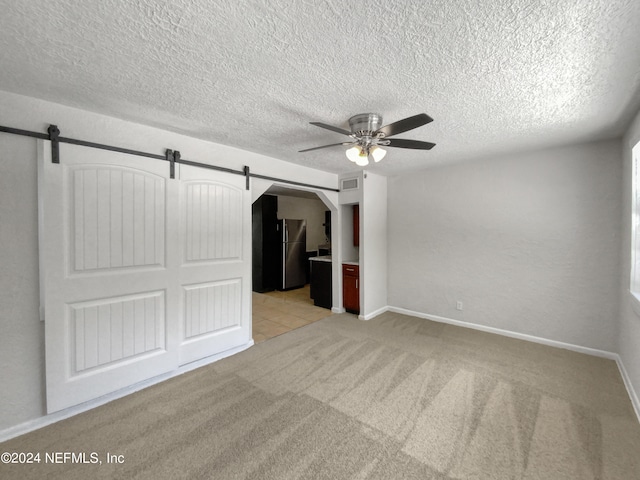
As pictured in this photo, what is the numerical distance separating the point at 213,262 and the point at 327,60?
2212 mm

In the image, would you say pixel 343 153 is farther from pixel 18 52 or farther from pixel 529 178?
pixel 18 52

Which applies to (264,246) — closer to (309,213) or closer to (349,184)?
(309,213)

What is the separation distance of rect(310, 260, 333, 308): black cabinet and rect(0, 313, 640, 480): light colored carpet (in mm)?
1815

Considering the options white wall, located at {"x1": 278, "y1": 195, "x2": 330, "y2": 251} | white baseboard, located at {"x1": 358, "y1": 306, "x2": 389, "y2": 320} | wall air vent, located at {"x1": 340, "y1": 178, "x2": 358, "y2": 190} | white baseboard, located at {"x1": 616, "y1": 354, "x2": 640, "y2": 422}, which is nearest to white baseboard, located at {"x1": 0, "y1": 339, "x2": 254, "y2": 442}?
white baseboard, located at {"x1": 358, "y1": 306, "x2": 389, "y2": 320}

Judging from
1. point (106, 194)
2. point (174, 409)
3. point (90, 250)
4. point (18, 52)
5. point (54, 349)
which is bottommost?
point (174, 409)

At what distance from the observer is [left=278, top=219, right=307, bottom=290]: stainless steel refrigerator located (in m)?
6.17

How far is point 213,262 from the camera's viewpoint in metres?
2.81

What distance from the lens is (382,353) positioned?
2943 millimetres

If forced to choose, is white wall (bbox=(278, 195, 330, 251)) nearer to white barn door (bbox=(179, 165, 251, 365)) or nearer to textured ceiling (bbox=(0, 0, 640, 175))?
white barn door (bbox=(179, 165, 251, 365))

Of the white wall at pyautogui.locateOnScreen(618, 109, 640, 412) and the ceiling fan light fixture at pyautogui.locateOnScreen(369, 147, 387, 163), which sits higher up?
the ceiling fan light fixture at pyautogui.locateOnScreen(369, 147, 387, 163)

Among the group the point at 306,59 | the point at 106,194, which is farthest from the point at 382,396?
the point at 106,194

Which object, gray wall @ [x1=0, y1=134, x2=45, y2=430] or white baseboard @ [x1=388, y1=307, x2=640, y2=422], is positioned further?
white baseboard @ [x1=388, y1=307, x2=640, y2=422]

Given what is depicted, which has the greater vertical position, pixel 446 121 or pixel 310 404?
pixel 446 121

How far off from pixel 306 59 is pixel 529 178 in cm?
322
